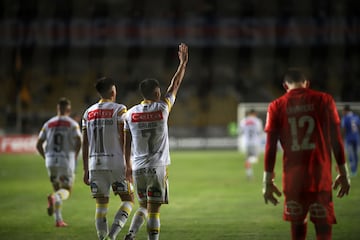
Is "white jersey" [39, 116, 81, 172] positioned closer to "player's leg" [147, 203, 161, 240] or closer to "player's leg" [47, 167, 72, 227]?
"player's leg" [47, 167, 72, 227]

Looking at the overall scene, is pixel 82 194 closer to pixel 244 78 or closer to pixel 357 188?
pixel 357 188

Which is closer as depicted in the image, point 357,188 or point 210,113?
point 357,188

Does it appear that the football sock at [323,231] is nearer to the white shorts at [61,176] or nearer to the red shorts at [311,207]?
the red shorts at [311,207]

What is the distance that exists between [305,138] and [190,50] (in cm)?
4078

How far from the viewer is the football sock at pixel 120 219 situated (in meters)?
7.36

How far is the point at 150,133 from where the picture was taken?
7.20 metres

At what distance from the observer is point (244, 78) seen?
4516 cm

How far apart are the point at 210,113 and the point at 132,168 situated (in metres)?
36.1

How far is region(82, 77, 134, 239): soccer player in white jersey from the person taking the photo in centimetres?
755

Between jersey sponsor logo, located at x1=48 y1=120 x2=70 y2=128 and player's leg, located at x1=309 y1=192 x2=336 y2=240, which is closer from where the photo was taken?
player's leg, located at x1=309 y1=192 x2=336 y2=240

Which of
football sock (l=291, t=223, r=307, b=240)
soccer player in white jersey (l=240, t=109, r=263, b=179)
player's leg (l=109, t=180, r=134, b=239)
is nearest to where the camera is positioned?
football sock (l=291, t=223, r=307, b=240)

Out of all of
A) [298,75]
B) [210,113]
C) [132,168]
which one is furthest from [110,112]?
[210,113]

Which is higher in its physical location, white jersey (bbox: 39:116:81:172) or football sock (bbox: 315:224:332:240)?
white jersey (bbox: 39:116:81:172)

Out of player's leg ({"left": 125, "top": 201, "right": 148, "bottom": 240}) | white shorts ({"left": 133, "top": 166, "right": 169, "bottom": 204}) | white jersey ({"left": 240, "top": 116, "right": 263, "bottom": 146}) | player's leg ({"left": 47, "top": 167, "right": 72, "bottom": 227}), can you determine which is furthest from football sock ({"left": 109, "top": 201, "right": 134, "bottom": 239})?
white jersey ({"left": 240, "top": 116, "right": 263, "bottom": 146})
